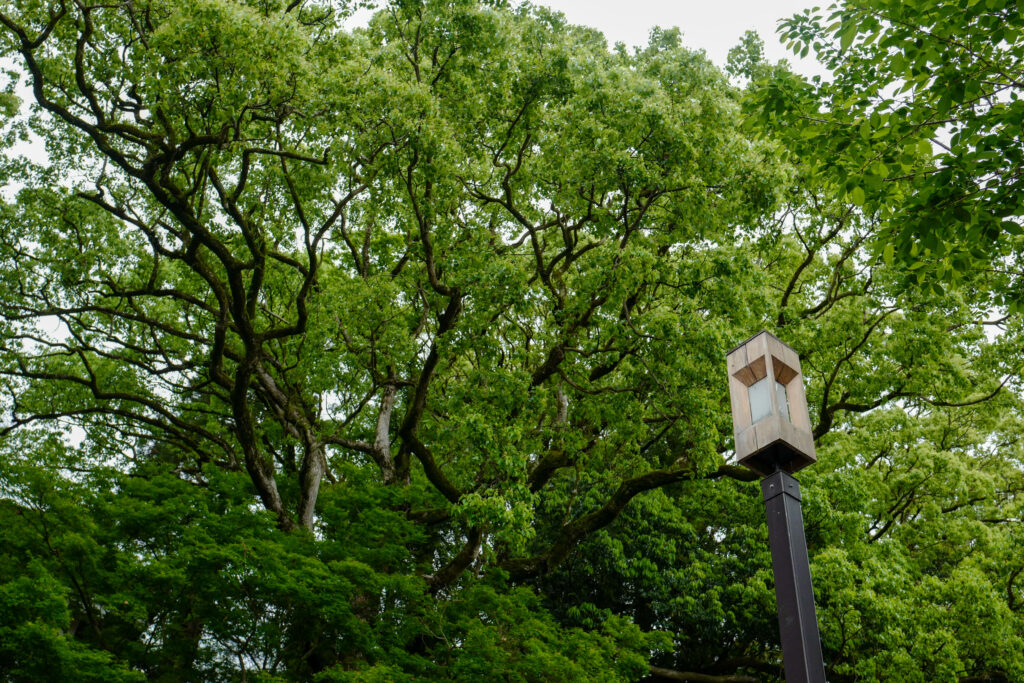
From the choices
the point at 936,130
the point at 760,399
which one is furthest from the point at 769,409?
the point at 936,130

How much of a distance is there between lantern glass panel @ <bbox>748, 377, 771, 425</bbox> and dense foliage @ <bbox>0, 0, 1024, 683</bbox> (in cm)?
553

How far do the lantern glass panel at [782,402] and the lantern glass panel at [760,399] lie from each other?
0.17 feet

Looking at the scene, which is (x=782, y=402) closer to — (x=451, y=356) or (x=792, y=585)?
(x=792, y=585)

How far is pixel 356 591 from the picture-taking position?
9938 millimetres

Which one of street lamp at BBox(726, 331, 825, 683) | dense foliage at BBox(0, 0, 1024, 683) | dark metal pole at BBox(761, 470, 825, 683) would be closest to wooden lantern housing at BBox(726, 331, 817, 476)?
street lamp at BBox(726, 331, 825, 683)

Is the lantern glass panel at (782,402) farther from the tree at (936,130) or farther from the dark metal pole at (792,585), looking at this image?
the tree at (936,130)

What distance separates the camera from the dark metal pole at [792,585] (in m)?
3.27

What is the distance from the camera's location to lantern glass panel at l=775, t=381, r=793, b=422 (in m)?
3.89

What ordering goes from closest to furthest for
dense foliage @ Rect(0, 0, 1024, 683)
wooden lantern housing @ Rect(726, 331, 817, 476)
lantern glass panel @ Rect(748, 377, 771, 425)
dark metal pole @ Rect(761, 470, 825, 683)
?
dark metal pole @ Rect(761, 470, 825, 683) < wooden lantern housing @ Rect(726, 331, 817, 476) < lantern glass panel @ Rect(748, 377, 771, 425) < dense foliage @ Rect(0, 0, 1024, 683)

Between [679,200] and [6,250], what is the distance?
10.7 metres

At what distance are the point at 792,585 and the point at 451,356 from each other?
9.48 m

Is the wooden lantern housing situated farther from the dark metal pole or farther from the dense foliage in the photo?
the dense foliage

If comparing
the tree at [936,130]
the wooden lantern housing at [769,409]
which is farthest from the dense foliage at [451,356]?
the wooden lantern housing at [769,409]

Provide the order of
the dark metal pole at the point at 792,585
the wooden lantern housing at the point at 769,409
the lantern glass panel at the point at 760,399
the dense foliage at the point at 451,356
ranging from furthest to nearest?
the dense foliage at the point at 451,356
the lantern glass panel at the point at 760,399
the wooden lantern housing at the point at 769,409
the dark metal pole at the point at 792,585
